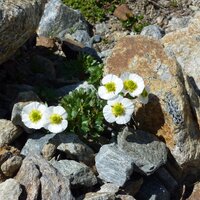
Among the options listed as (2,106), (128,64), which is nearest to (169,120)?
(128,64)

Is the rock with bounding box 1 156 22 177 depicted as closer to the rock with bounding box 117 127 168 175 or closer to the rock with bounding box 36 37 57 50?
the rock with bounding box 117 127 168 175

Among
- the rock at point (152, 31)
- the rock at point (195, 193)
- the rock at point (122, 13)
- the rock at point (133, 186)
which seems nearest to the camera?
the rock at point (133, 186)

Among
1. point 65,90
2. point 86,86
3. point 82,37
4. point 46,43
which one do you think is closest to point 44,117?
point 65,90

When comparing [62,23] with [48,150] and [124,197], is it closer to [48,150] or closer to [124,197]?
[48,150]

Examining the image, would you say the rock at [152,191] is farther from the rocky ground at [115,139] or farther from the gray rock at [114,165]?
the gray rock at [114,165]

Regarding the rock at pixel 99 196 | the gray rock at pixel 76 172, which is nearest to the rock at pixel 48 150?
the gray rock at pixel 76 172

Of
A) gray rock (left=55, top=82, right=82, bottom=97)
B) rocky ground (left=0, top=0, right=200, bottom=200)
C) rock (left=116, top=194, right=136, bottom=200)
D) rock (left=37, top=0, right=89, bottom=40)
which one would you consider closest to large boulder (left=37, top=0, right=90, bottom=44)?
rock (left=37, top=0, right=89, bottom=40)

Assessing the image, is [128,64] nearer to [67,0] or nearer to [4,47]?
[4,47]
